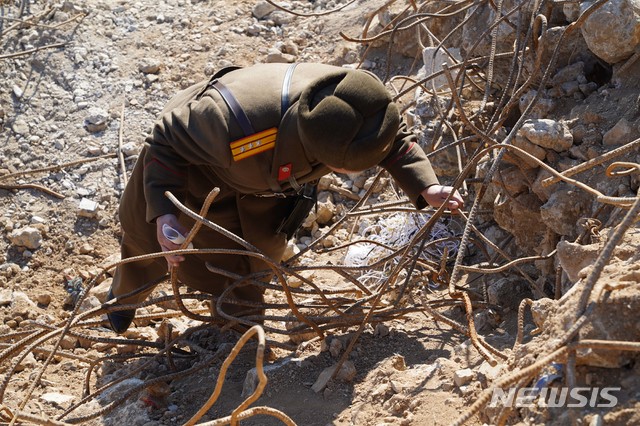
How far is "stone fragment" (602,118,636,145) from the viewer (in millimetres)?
2692

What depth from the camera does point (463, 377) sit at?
228 centimetres

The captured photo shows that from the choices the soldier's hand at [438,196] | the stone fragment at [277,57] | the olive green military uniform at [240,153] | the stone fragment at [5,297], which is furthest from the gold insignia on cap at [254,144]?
the stone fragment at [277,57]

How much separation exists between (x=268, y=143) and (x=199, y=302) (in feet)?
5.23

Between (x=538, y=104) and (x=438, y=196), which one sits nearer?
(x=438, y=196)

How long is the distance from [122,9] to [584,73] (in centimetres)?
375

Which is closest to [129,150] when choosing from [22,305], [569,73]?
[22,305]

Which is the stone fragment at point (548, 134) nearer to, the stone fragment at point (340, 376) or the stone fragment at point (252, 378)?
the stone fragment at point (340, 376)

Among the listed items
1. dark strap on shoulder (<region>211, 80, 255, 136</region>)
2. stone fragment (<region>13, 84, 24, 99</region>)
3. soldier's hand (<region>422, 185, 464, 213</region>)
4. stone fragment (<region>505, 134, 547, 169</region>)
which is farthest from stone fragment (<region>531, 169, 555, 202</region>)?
stone fragment (<region>13, 84, 24, 99</region>)

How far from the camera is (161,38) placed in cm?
557

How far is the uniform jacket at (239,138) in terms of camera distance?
2.57 m

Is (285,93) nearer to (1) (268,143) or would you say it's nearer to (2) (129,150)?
(1) (268,143)

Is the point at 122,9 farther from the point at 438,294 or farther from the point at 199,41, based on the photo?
the point at 438,294

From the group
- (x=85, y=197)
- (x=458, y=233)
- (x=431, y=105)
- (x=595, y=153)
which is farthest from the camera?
(x=85, y=197)


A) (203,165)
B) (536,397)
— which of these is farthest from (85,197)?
(536,397)
